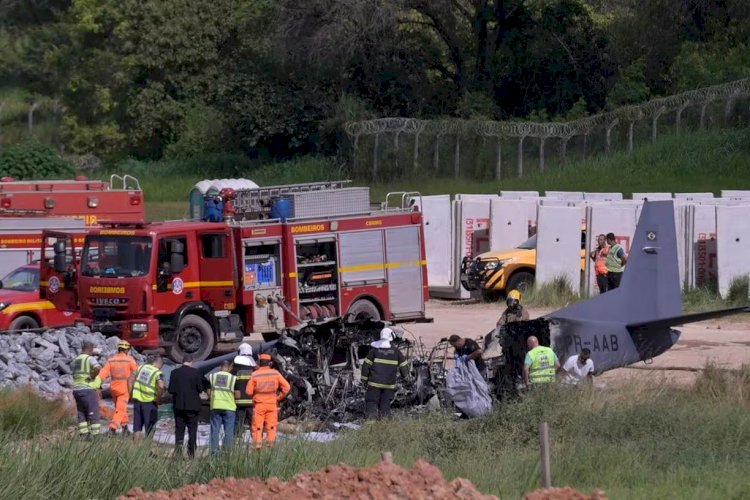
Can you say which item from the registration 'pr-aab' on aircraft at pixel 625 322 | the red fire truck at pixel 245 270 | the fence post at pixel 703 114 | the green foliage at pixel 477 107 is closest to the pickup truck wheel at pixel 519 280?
the red fire truck at pixel 245 270

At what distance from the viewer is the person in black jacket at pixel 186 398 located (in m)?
15.6

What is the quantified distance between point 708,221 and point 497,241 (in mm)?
4805

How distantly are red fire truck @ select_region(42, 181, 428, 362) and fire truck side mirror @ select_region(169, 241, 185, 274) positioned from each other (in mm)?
17

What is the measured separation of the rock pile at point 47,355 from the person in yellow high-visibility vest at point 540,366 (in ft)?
22.4

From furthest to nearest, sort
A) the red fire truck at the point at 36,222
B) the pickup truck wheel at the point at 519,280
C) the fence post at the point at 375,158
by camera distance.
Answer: the fence post at the point at 375,158, the pickup truck wheel at the point at 519,280, the red fire truck at the point at 36,222

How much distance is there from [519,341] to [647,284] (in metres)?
2.29

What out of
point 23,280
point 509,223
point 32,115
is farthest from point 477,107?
point 23,280

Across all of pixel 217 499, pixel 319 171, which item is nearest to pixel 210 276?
pixel 217 499

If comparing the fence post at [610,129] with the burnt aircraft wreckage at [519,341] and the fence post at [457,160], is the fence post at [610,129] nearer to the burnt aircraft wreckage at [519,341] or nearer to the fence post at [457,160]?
the fence post at [457,160]

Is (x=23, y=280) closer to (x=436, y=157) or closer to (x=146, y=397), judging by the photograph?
(x=146, y=397)

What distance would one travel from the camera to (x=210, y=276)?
2191 centimetres

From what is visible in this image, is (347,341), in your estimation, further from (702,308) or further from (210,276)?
(702,308)

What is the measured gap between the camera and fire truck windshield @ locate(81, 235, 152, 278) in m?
21.4

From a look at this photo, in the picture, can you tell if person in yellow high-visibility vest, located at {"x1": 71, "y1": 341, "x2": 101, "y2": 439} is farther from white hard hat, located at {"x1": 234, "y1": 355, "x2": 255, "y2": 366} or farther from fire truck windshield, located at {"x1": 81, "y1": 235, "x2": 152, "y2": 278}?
fire truck windshield, located at {"x1": 81, "y1": 235, "x2": 152, "y2": 278}
